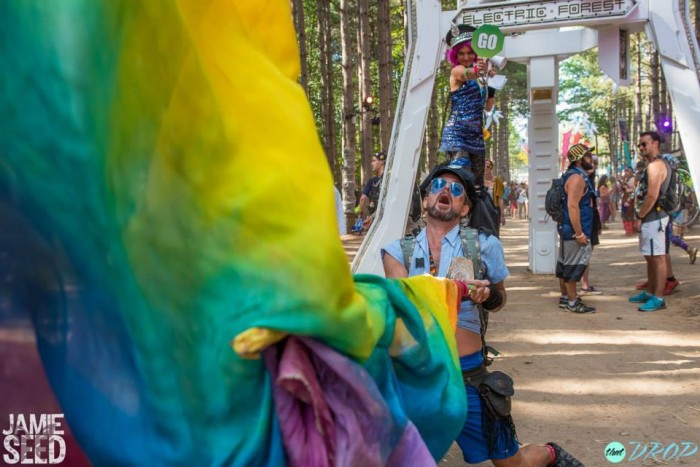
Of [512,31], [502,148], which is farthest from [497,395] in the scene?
[502,148]

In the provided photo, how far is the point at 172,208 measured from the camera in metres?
1.60

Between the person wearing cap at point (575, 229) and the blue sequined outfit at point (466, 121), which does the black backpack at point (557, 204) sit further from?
the blue sequined outfit at point (466, 121)

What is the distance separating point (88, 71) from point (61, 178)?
0.79 ft

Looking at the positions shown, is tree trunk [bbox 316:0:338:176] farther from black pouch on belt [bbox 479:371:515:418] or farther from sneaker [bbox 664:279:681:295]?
black pouch on belt [bbox 479:371:515:418]

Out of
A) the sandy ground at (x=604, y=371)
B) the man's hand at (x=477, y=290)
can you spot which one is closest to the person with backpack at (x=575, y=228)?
the sandy ground at (x=604, y=371)

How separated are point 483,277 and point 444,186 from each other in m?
0.50

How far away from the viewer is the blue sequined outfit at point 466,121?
18.5ft

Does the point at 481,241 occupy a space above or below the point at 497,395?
above

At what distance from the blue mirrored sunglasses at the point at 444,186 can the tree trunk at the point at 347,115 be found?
13387mm

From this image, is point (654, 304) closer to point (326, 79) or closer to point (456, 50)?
point (456, 50)

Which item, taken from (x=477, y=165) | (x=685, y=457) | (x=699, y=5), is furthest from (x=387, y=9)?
(x=685, y=457)

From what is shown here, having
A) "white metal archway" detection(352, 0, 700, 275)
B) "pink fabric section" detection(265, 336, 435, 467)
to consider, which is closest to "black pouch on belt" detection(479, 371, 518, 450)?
"pink fabric section" detection(265, 336, 435, 467)

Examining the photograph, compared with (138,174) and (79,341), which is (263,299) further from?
(79,341)

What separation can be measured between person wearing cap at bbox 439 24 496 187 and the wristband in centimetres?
208
